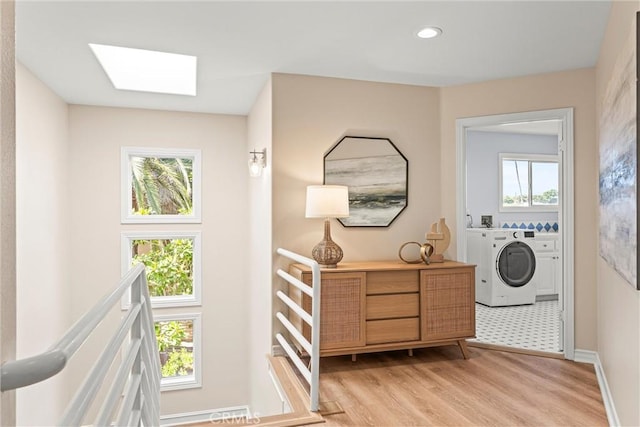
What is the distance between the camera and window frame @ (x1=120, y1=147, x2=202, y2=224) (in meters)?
4.73

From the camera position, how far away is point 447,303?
11.0 ft

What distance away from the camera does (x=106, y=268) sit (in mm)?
4668

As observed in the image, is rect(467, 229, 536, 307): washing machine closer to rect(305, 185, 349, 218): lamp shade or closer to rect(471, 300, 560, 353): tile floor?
rect(471, 300, 560, 353): tile floor

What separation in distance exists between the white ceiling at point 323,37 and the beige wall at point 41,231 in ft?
1.00

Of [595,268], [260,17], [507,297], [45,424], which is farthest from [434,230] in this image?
[45,424]

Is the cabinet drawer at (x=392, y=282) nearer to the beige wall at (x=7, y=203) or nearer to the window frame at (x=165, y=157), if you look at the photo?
the window frame at (x=165, y=157)

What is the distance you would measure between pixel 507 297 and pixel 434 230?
107 inches

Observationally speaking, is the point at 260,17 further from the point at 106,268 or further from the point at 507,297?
the point at 507,297

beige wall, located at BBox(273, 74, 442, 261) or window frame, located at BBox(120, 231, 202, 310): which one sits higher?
beige wall, located at BBox(273, 74, 442, 261)

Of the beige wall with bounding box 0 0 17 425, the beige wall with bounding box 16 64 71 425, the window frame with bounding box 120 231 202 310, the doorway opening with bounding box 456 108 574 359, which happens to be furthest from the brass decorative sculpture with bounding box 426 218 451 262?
the beige wall with bounding box 0 0 17 425

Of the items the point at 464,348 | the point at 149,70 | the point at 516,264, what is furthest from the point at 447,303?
the point at 149,70

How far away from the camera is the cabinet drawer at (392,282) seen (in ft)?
10.5

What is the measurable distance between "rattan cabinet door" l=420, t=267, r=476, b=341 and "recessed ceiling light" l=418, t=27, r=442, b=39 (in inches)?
64.2

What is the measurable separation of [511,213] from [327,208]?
4.38 meters
